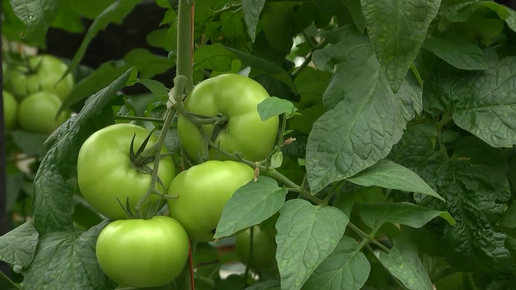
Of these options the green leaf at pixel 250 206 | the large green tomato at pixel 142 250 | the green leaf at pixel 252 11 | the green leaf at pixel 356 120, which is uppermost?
the green leaf at pixel 252 11

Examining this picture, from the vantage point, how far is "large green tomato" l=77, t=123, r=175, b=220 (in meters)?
0.54

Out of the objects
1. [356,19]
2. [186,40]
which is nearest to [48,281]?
[186,40]

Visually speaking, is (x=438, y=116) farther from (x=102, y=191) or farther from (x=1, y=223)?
(x=1, y=223)

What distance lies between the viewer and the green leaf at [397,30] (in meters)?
0.46

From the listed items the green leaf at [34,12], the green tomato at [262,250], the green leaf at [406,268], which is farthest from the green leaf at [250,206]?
the green tomato at [262,250]

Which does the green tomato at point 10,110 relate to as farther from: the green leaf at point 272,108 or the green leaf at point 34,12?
the green leaf at point 272,108

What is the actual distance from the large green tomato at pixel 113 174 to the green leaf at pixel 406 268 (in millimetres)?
190

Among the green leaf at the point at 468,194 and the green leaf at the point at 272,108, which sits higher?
the green leaf at the point at 272,108

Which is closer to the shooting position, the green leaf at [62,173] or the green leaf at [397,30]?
the green leaf at [397,30]

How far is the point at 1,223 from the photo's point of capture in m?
0.86

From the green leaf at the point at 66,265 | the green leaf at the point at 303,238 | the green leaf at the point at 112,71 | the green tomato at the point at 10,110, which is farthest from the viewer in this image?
the green tomato at the point at 10,110

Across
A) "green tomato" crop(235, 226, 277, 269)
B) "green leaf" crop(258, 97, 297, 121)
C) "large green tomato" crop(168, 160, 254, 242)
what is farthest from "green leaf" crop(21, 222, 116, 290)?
"green tomato" crop(235, 226, 277, 269)

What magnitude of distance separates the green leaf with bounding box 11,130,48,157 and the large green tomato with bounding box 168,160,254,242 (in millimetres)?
820

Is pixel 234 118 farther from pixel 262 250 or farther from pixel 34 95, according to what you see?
pixel 34 95
